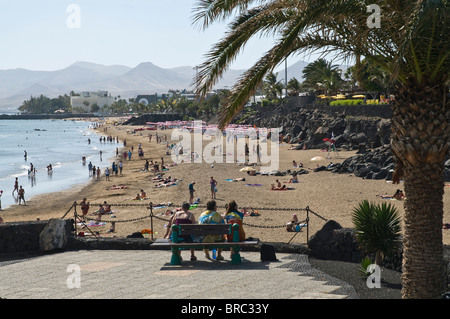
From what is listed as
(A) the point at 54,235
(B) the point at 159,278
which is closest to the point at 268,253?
(B) the point at 159,278

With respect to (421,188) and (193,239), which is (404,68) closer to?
(421,188)

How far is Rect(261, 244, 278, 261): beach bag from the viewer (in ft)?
30.4

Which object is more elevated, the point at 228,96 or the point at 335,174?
the point at 228,96

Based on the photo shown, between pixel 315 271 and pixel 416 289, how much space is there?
2260 millimetres

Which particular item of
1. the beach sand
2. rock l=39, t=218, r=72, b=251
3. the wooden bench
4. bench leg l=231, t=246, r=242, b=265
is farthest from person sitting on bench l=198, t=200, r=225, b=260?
the beach sand

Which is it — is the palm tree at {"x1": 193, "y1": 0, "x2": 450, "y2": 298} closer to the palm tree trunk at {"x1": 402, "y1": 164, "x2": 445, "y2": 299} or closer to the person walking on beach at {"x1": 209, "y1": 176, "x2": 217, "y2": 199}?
the palm tree trunk at {"x1": 402, "y1": 164, "x2": 445, "y2": 299}

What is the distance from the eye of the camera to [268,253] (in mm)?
9266

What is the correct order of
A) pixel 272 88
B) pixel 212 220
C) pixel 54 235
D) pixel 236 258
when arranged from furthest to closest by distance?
pixel 272 88, pixel 54 235, pixel 212 220, pixel 236 258

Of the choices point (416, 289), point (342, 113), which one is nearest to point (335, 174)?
point (342, 113)

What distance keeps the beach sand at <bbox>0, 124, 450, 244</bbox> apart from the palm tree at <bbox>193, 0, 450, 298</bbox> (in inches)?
355

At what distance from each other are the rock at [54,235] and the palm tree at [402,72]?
5.69 metres

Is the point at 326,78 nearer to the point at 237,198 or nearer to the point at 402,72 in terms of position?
the point at 237,198

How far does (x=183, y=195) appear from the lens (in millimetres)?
27250

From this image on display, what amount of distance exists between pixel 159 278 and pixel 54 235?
11.8 ft
